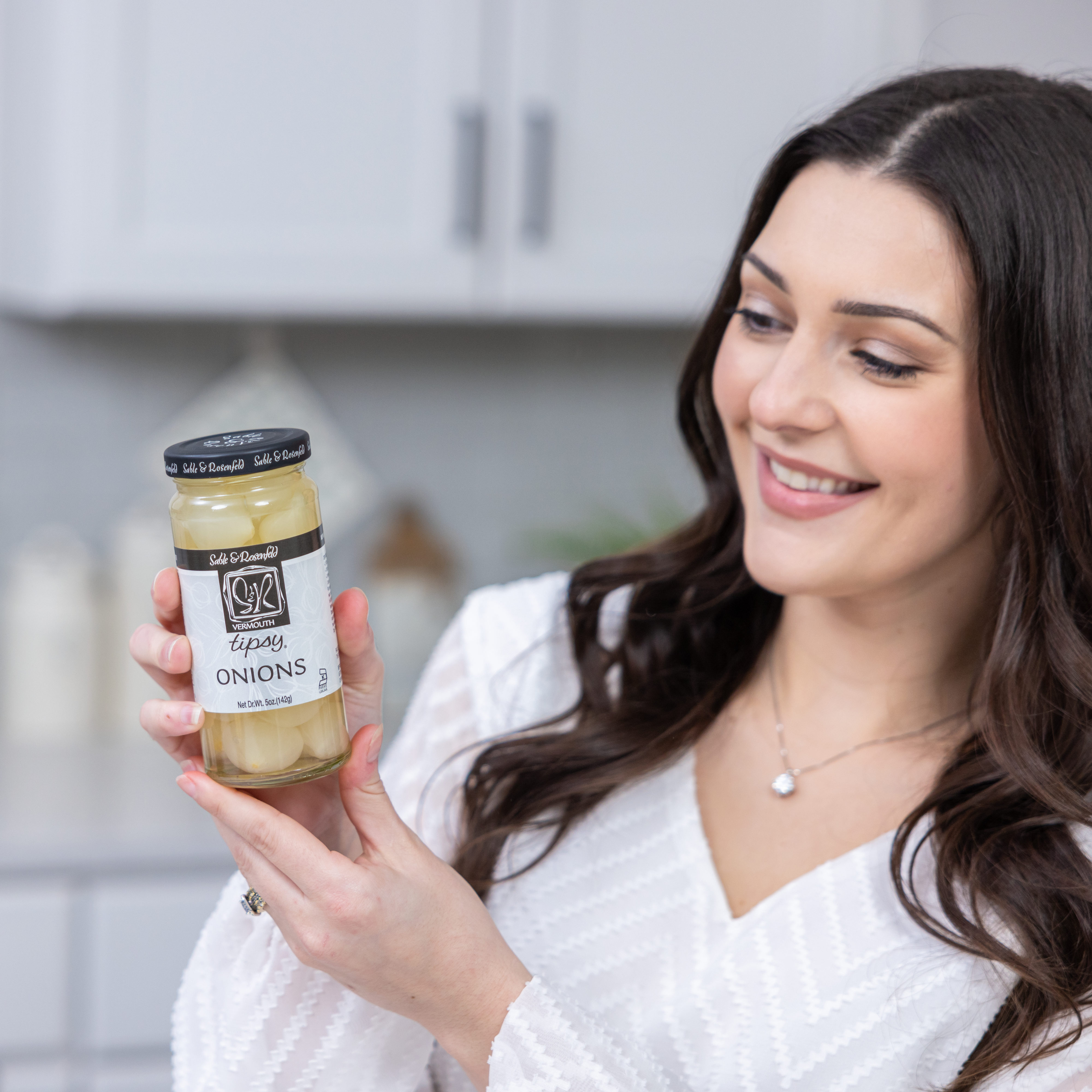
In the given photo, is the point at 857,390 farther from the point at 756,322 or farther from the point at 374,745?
the point at 374,745

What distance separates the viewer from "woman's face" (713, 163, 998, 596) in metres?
0.96

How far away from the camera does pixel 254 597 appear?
0.71 meters

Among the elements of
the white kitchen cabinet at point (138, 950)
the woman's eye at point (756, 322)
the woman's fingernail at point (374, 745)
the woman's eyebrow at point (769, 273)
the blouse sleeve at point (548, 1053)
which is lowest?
the white kitchen cabinet at point (138, 950)

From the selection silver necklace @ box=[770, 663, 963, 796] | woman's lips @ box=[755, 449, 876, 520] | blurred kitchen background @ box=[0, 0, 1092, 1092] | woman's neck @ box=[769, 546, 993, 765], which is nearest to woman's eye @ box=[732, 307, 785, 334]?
woman's lips @ box=[755, 449, 876, 520]

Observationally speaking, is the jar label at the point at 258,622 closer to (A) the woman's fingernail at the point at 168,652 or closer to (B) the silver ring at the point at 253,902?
(A) the woman's fingernail at the point at 168,652

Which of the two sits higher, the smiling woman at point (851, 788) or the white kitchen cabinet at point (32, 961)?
the smiling woman at point (851, 788)

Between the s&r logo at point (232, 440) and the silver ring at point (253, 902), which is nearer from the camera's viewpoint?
the s&r logo at point (232, 440)

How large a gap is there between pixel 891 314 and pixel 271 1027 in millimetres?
690

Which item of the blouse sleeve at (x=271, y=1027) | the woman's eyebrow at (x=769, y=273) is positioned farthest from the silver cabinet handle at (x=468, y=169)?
the blouse sleeve at (x=271, y=1027)

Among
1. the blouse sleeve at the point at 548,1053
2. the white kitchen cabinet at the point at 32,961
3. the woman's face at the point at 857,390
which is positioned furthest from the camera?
the white kitchen cabinet at the point at 32,961

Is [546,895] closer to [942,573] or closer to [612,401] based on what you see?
[942,573]

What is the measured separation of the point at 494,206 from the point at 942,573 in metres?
1.01

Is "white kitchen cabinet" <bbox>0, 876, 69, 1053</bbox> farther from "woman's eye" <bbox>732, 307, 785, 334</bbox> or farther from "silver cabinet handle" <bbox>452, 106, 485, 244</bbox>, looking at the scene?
"woman's eye" <bbox>732, 307, 785, 334</bbox>

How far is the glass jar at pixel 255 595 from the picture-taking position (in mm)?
709
